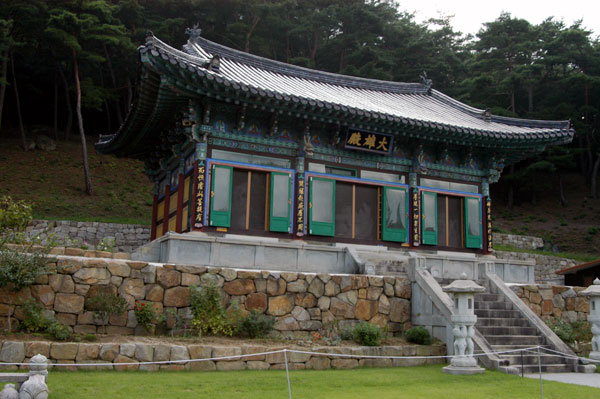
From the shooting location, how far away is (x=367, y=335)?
11281 millimetres

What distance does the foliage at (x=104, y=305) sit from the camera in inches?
404

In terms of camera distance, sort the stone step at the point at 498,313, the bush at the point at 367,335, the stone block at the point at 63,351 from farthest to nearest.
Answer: the stone step at the point at 498,313
the bush at the point at 367,335
the stone block at the point at 63,351

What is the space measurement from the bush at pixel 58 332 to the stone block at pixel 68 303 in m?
0.63

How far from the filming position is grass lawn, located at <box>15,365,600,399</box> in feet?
24.9

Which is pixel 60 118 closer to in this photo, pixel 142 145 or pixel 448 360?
pixel 142 145

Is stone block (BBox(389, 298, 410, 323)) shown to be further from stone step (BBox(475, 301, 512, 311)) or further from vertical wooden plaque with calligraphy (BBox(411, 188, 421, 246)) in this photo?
vertical wooden plaque with calligraphy (BBox(411, 188, 421, 246))

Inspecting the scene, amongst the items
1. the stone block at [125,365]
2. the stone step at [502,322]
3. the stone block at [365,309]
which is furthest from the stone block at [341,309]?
the stone block at [125,365]

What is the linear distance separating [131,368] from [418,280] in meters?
7.06

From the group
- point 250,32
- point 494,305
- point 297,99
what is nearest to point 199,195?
point 297,99

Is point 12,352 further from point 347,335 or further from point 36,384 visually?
point 347,335

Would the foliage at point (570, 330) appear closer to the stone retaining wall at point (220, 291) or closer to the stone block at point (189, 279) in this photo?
the stone retaining wall at point (220, 291)

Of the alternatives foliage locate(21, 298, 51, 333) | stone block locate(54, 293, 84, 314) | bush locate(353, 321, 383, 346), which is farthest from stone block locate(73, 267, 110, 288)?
bush locate(353, 321, 383, 346)

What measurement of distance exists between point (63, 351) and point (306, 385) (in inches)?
154

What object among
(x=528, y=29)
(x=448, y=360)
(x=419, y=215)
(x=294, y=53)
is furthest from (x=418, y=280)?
(x=528, y=29)
